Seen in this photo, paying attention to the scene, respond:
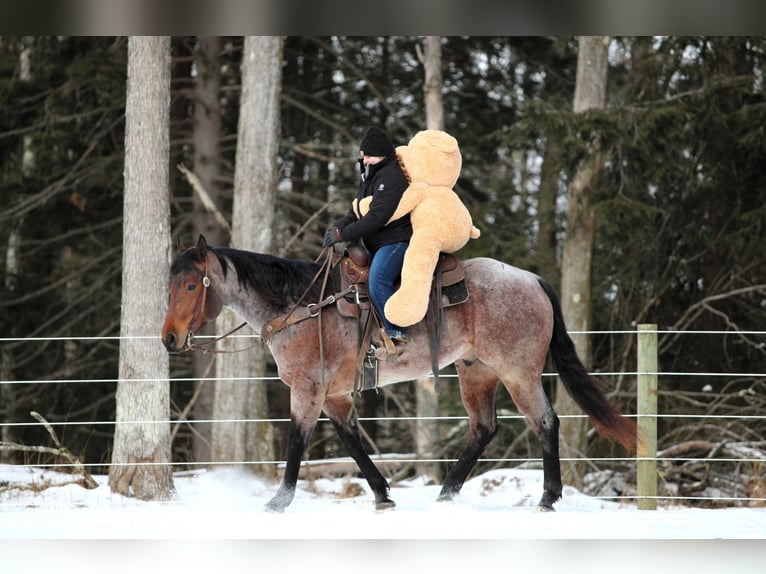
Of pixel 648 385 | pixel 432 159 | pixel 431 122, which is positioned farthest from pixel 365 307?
pixel 431 122

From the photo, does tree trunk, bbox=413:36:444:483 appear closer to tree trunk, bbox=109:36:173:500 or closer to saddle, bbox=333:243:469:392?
tree trunk, bbox=109:36:173:500

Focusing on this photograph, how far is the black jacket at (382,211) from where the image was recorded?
514 cm

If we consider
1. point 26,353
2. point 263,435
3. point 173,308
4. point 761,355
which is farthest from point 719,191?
point 26,353

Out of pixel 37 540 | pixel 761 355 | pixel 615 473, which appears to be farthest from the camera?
pixel 761 355

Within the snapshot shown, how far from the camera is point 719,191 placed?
10547 mm

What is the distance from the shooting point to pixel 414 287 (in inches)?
201

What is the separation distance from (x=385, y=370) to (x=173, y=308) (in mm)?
1282

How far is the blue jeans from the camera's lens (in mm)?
5195

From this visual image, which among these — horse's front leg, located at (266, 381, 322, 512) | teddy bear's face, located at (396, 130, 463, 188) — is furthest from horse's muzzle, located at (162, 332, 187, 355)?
teddy bear's face, located at (396, 130, 463, 188)

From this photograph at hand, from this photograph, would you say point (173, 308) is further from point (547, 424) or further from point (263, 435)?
point (263, 435)

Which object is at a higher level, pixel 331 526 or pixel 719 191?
pixel 719 191

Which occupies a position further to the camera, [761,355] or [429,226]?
[761,355]

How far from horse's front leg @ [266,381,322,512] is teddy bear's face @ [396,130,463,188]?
1.36 metres

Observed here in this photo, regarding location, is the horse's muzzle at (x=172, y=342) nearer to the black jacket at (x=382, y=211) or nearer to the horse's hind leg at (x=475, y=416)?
the black jacket at (x=382, y=211)
